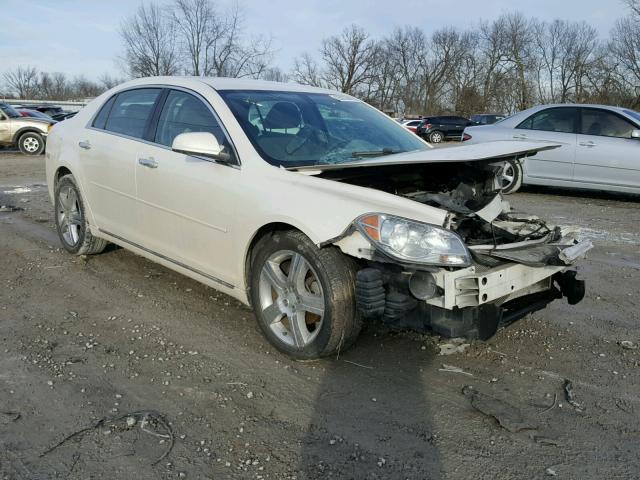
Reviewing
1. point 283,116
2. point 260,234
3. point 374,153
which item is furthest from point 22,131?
point 260,234

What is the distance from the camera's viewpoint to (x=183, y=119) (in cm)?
421

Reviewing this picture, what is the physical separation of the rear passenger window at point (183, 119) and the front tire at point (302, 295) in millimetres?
929

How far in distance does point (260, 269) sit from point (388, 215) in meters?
0.93

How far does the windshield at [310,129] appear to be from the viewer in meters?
3.80

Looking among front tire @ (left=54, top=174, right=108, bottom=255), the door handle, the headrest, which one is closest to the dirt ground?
front tire @ (left=54, top=174, right=108, bottom=255)

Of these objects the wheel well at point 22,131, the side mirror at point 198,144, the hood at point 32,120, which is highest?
the hood at point 32,120

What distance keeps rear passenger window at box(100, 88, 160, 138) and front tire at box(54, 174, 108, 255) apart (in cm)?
81

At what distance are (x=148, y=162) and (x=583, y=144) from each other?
7359mm

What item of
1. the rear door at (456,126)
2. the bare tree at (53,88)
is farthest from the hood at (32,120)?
the bare tree at (53,88)

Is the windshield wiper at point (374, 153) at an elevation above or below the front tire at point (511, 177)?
above

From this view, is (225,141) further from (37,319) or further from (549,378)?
(549,378)

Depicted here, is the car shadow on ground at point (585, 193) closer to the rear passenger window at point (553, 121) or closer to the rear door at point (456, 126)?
the rear passenger window at point (553, 121)

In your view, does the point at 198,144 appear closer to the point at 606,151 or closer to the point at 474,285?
the point at 474,285

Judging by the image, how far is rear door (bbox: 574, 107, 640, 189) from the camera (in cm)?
885
